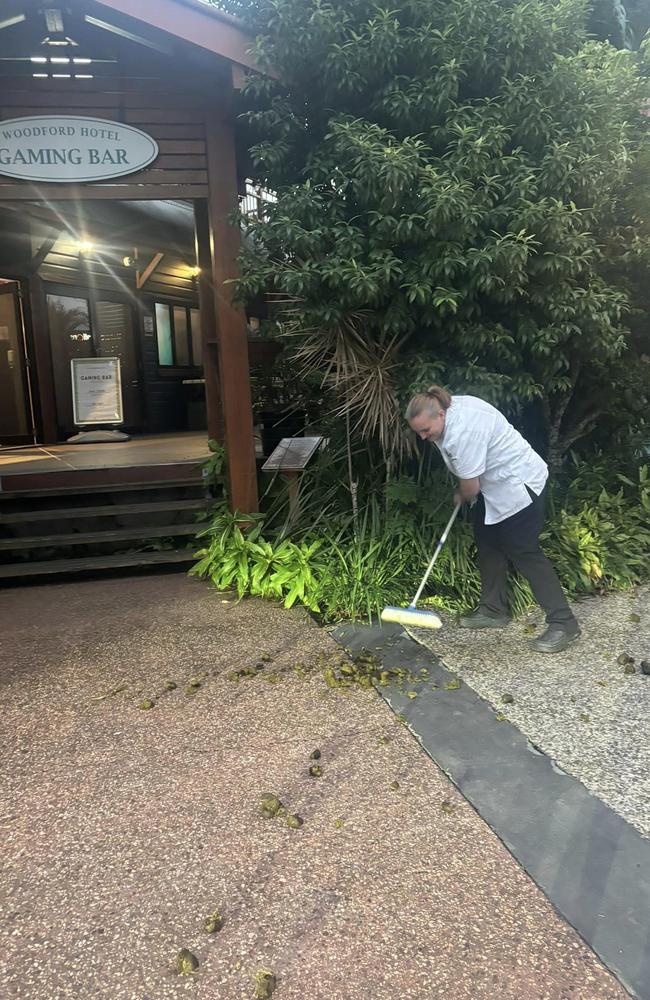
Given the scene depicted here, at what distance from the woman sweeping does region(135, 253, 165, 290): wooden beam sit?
8692 millimetres

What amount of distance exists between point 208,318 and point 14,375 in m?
4.75

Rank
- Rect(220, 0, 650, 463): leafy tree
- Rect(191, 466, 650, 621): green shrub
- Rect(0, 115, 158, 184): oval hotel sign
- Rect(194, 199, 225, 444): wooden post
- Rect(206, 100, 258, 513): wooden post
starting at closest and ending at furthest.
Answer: Rect(220, 0, 650, 463): leafy tree
Rect(191, 466, 650, 621): green shrub
Rect(0, 115, 158, 184): oval hotel sign
Rect(206, 100, 258, 513): wooden post
Rect(194, 199, 225, 444): wooden post

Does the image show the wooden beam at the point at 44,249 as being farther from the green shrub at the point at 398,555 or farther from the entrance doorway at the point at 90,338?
the green shrub at the point at 398,555

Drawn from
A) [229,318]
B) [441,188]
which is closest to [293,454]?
[229,318]

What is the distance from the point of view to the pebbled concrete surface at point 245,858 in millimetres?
1800

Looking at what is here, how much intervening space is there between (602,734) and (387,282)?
107 inches

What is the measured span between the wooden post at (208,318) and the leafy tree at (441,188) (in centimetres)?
170

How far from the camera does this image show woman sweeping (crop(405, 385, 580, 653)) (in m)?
3.59

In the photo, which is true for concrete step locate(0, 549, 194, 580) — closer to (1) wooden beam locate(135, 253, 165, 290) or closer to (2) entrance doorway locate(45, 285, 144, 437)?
(2) entrance doorway locate(45, 285, 144, 437)

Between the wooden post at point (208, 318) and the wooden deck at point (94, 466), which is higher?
the wooden post at point (208, 318)

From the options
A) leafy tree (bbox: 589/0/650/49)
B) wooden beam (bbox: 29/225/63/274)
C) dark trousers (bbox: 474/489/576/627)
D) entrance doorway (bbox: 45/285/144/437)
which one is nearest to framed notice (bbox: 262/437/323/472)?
dark trousers (bbox: 474/489/576/627)

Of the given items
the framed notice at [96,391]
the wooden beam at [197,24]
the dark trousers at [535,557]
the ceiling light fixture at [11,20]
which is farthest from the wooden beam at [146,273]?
the dark trousers at [535,557]

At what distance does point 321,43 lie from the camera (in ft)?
13.0

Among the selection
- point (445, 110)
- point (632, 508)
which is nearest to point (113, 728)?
point (445, 110)
